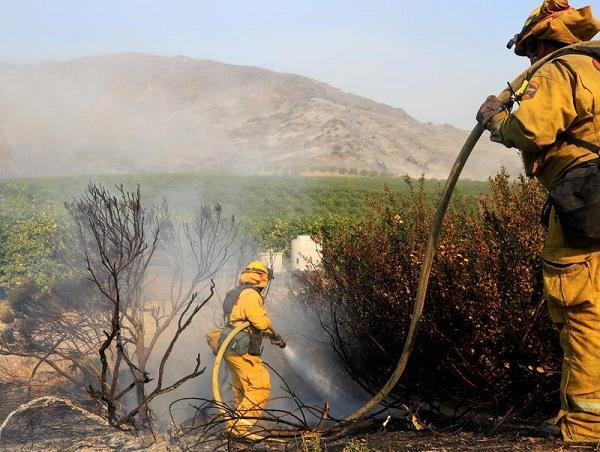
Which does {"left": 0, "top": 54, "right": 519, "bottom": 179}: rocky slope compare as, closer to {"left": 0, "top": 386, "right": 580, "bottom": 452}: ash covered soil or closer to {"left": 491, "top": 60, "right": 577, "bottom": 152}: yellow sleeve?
{"left": 0, "top": 386, "right": 580, "bottom": 452}: ash covered soil

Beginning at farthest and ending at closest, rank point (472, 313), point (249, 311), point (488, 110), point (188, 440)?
point (249, 311) → point (188, 440) → point (472, 313) → point (488, 110)

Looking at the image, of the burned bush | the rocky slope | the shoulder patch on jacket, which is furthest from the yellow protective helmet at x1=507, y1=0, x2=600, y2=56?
the rocky slope

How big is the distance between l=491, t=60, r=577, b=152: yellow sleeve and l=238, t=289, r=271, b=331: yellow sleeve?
127 inches

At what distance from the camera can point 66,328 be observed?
739 centimetres

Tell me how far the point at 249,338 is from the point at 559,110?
357 centimetres

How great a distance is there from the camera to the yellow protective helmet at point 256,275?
20.1ft

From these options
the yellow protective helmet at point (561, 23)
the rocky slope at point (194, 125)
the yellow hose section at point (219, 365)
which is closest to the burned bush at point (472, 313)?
the yellow hose section at point (219, 365)

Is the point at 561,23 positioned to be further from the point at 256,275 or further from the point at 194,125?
the point at 194,125

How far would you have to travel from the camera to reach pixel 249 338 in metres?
5.97

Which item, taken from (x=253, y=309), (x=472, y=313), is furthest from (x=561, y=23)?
(x=253, y=309)

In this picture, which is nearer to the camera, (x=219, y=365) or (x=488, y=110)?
(x=488, y=110)

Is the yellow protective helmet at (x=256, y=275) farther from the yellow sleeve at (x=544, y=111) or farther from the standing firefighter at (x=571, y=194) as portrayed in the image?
the yellow sleeve at (x=544, y=111)

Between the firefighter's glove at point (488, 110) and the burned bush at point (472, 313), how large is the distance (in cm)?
116

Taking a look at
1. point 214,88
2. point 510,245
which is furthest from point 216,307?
point 214,88
